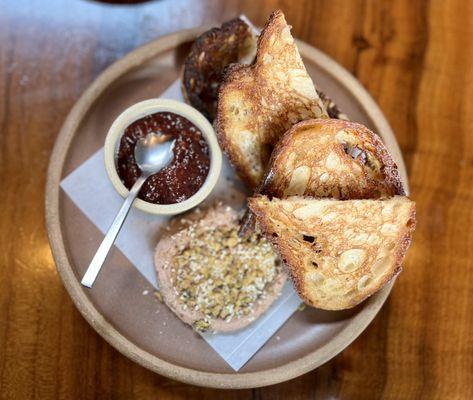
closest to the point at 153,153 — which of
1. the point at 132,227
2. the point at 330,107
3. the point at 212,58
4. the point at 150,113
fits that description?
the point at 150,113

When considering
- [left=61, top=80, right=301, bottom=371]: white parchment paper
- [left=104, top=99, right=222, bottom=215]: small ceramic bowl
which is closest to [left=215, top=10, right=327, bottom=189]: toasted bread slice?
[left=104, top=99, right=222, bottom=215]: small ceramic bowl

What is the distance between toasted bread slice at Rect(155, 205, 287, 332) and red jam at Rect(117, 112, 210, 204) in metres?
0.22

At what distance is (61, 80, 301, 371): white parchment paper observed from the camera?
230cm

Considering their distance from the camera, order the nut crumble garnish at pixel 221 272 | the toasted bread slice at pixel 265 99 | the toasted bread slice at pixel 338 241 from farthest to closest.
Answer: the nut crumble garnish at pixel 221 272 < the toasted bread slice at pixel 265 99 < the toasted bread slice at pixel 338 241

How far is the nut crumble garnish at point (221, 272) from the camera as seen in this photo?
225cm

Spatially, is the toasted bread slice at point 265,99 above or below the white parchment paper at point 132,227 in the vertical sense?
above

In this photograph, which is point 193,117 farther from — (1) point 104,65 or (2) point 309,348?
(2) point 309,348

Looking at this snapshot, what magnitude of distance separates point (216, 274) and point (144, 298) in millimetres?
305

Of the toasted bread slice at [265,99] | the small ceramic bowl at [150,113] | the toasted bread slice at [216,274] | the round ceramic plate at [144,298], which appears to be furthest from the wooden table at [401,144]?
the toasted bread slice at [265,99]

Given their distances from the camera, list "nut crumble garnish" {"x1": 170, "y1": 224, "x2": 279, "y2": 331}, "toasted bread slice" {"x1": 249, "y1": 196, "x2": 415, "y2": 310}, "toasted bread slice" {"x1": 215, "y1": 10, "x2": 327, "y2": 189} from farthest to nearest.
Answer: "nut crumble garnish" {"x1": 170, "y1": 224, "x2": 279, "y2": 331}
"toasted bread slice" {"x1": 215, "y1": 10, "x2": 327, "y2": 189}
"toasted bread slice" {"x1": 249, "y1": 196, "x2": 415, "y2": 310}

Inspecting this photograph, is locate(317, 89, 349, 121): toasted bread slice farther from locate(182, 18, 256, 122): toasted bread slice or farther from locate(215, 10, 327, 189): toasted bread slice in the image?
locate(182, 18, 256, 122): toasted bread slice

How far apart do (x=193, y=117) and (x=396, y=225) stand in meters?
0.85

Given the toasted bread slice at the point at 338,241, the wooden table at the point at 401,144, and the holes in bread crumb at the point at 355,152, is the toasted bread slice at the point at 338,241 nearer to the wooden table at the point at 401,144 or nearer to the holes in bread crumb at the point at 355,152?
the holes in bread crumb at the point at 355,152

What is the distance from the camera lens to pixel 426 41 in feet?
8.91
